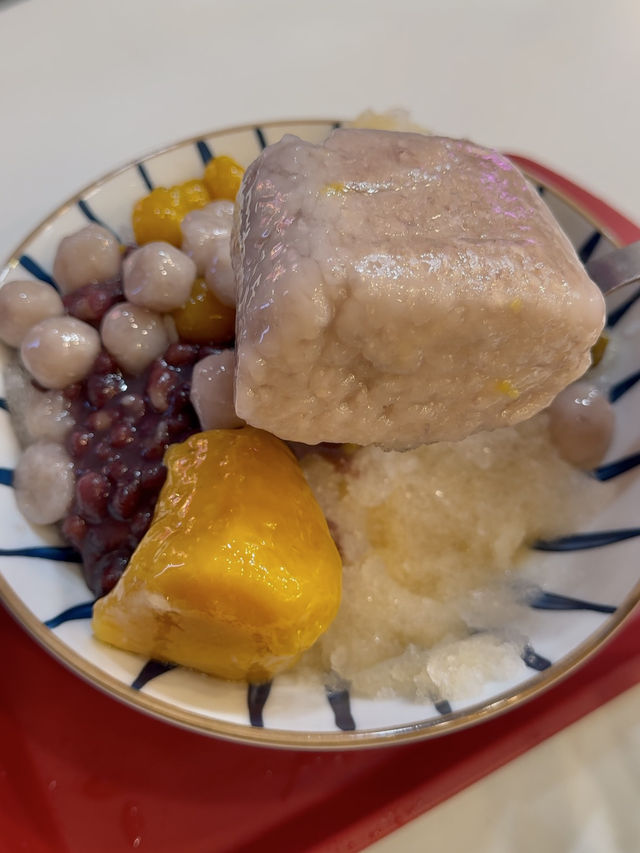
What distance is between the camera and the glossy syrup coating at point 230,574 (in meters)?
0.83

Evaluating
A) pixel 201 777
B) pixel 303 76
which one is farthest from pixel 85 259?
pixel 303 76

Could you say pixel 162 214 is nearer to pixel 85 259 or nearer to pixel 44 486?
pixel 85 259

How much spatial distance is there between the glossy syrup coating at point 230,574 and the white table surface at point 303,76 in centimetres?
100

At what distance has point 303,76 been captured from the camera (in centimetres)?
201

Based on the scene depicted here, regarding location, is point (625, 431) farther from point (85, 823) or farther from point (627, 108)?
point (627, 108)

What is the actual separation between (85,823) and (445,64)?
2118 millimetres

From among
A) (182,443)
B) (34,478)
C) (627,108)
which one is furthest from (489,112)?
(34,478)

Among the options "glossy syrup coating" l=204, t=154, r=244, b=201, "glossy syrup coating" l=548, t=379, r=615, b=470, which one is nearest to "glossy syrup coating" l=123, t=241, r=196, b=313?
"glossy syrup coating" l=204, t=154, r=244, b=201

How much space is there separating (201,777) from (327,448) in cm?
A: 52

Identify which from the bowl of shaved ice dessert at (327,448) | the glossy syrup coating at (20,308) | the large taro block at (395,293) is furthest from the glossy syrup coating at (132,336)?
the large taro block at (395,293)

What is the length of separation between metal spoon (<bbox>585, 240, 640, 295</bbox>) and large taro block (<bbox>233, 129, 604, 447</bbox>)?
27 centimetres

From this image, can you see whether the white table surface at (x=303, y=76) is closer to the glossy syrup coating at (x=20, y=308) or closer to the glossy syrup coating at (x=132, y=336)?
the glossy syrup coating at (x=20, y=308)

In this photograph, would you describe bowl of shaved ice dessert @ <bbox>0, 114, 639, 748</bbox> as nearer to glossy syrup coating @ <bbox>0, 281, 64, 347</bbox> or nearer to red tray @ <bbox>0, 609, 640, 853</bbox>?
glossy syrup coating @ <bbox>0, 281, 64, 347</bbox>

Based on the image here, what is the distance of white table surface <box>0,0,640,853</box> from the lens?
1794 millimetres
